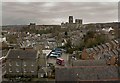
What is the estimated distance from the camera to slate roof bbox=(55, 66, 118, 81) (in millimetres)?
4518

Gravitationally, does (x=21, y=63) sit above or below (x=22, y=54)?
below

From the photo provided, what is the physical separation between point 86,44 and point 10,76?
4.88 m

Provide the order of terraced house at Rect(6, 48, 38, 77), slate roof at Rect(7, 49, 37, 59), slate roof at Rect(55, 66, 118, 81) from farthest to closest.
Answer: slate roof at Rect(7, 49, 37, 59) < terraced house at Rect(6, 48, 38, 77) < slate roof at Rect(55, 66, 118, 81)

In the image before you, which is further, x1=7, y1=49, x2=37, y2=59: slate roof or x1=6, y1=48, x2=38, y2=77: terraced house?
x1=7, y1=49, x2=37, y2=59: slate roof

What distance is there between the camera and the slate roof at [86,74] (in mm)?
4518

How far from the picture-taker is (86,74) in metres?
4.64

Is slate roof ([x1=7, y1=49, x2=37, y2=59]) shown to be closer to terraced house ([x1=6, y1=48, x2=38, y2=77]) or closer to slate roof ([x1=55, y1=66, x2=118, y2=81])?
terraced house ([x1=6, y1=48, x2=38, y2=77])

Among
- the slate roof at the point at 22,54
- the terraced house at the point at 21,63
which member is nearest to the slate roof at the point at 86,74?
the terraced house at the point at 21,63

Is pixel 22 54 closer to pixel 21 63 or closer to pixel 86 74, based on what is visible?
pixel 21 63

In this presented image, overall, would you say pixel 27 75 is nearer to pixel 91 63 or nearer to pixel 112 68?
pixel 91 63

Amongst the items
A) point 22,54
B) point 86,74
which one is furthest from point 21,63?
point 86,74

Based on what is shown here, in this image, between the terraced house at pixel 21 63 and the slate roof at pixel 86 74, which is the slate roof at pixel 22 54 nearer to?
the terraced house at pixel 21 63

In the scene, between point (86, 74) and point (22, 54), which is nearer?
point (86, 74)

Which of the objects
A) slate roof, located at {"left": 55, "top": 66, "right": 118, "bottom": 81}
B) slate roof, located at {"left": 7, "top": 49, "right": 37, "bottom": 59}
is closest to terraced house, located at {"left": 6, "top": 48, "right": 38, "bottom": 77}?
slate roof, located at {"left": 7, "top": 49, "right": 37, "bottom": 59}
